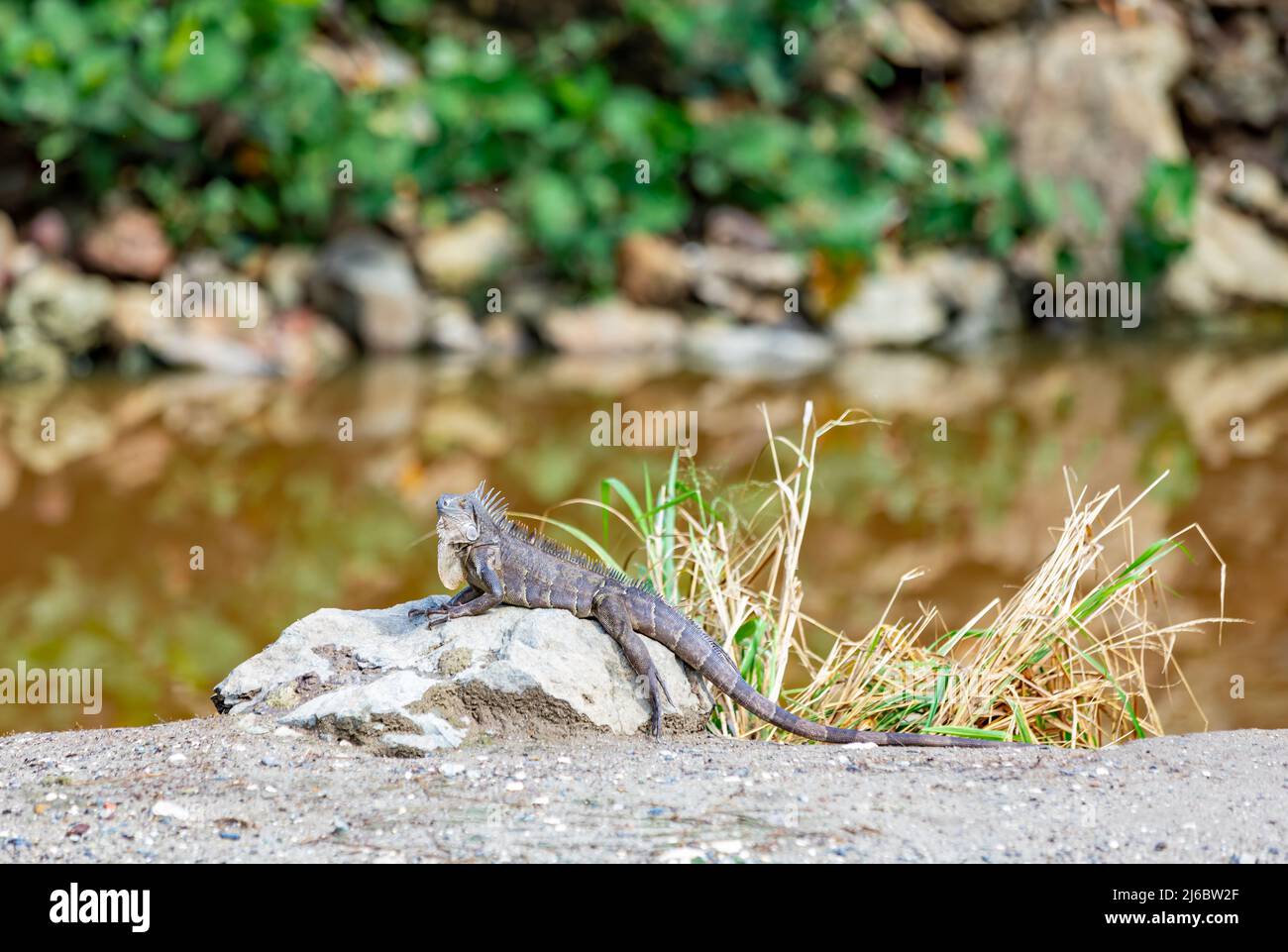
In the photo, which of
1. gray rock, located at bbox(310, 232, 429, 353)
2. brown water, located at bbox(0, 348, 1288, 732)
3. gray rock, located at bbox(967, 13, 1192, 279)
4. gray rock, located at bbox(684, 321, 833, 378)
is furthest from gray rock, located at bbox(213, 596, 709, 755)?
gray rock, located at bbox(967, 13, 1192, 279)

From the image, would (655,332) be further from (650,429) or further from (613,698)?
(613,698)

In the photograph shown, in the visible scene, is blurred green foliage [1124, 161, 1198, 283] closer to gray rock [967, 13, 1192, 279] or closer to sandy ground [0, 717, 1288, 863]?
gray rock [967, 13, 1192, 279]

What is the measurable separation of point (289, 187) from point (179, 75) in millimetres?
1322

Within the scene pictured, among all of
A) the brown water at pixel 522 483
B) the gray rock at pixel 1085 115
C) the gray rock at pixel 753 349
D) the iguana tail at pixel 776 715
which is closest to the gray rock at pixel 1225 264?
the gray rock at pixel 1085 115

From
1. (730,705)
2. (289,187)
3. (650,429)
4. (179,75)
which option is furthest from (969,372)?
(730,705)

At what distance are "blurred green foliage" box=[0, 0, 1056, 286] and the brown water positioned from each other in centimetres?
183

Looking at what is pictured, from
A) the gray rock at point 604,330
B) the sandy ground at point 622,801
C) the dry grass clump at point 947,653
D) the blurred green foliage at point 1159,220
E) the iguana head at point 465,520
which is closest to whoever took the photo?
the sandy ground at point 622,801

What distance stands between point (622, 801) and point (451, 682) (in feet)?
2.19

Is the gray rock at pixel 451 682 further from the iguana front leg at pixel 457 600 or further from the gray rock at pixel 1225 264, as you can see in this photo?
the gray rock at pixel 1225 264

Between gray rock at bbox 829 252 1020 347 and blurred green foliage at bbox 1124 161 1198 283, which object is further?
blurred green foliage at bbox 1124 161 1198 283

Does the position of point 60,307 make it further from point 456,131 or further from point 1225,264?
point 1225,264

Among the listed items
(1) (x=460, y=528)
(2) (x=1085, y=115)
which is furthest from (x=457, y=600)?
(2) (x=1085, y=115)

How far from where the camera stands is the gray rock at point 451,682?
3.52 metres

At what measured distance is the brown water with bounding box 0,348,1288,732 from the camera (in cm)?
586
